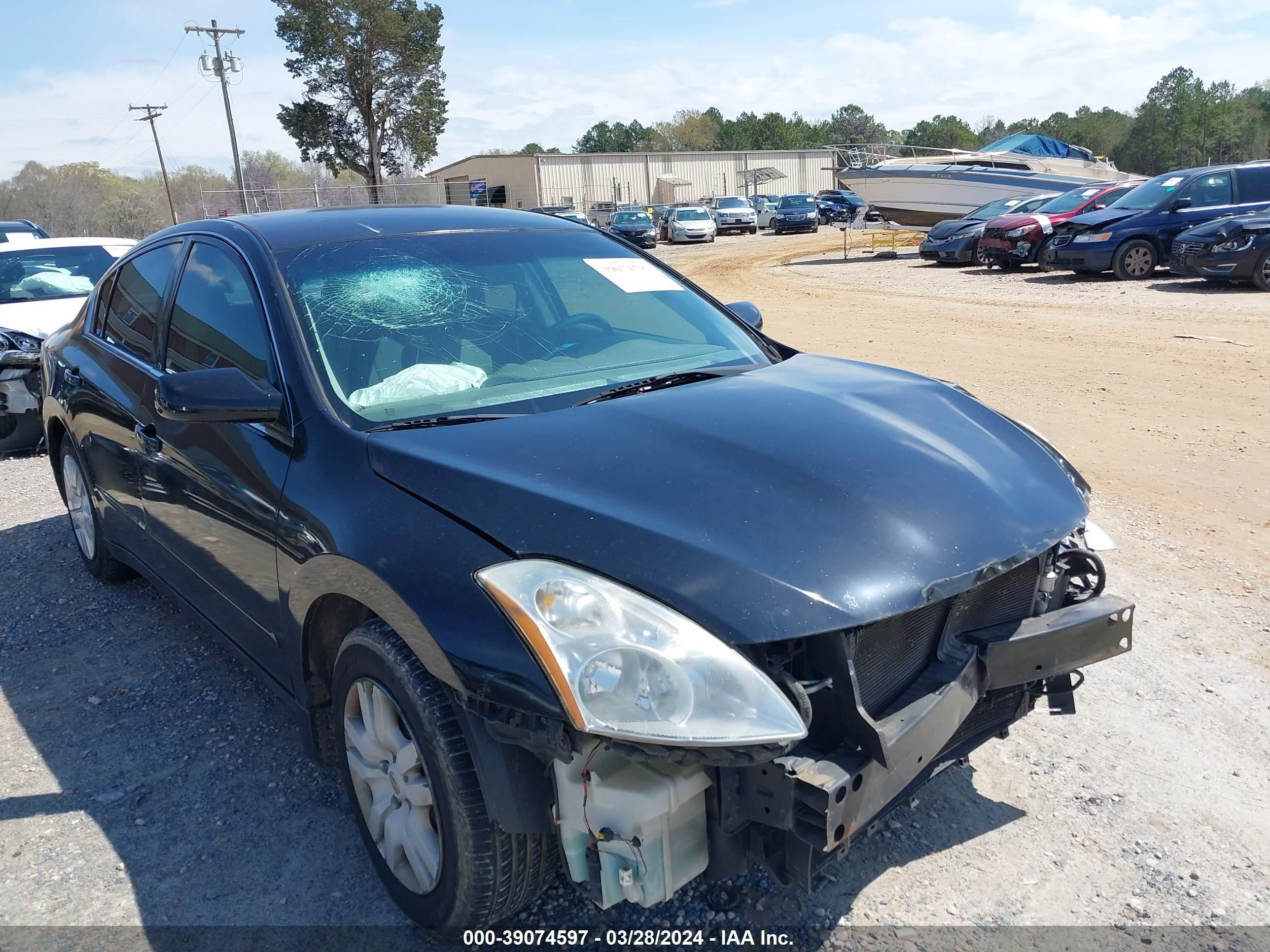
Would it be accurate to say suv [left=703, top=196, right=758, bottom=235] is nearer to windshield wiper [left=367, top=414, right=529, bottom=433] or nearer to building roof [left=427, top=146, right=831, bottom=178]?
building roof [left=427, top=146, right=831, bottom=178]

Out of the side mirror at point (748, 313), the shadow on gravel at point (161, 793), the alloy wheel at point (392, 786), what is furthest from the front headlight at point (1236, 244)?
the alloy wheel at point (392, 786)

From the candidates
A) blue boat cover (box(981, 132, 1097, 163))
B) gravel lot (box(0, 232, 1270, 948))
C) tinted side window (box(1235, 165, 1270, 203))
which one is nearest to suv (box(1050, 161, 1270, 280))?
tinted side window (box(1235, 165, 1270, 203))

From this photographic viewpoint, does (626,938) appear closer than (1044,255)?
Yes

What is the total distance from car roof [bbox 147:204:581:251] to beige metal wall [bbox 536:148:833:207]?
5729 centimetres

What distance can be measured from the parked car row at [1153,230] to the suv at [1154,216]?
0.01 metres

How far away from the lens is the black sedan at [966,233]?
66.0ft

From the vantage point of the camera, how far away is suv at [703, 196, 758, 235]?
135 ft

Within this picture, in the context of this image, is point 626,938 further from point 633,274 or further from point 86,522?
point 86,522

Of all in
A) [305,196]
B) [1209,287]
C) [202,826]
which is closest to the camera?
[202,826]

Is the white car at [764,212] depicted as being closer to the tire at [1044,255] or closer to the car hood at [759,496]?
the tire at [1044,255]

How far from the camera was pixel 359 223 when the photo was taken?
333 cm

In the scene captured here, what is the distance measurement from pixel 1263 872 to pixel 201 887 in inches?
109

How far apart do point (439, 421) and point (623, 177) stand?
63739mm

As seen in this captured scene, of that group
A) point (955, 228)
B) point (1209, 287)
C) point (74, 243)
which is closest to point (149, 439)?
point (74, 243)
